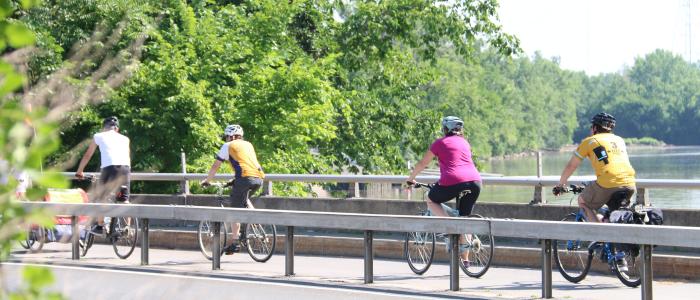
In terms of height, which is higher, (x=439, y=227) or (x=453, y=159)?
(x=453, y=159)

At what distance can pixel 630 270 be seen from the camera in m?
11.0

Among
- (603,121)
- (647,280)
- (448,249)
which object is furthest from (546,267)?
(603,121)

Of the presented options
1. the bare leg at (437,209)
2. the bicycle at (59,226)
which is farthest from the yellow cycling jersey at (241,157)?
the bare leg at (437,209)

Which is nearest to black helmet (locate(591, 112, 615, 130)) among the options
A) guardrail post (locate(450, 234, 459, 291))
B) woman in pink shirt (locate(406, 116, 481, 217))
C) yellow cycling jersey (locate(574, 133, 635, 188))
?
yellow cycling jersey (locate(574, 133, 635, 188))

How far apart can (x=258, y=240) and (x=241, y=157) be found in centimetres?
101

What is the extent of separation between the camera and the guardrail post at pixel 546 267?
10.0 metres

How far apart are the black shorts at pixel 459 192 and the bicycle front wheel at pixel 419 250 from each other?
389 millimetres

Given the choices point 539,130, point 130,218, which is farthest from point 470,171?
point 539,130

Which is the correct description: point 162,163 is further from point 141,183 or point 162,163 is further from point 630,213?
point 630,213

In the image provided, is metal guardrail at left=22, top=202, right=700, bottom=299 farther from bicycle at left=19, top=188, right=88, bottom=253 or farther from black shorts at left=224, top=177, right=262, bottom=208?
black shorts at left=224, top=177, right=262, bottom=208

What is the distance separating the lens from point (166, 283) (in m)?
11.4

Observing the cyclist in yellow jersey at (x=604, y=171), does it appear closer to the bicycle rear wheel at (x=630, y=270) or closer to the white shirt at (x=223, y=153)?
the bicycle rear wheel at (x=630, y=270)

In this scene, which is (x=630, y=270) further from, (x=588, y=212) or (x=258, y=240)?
(x=258, y=240)

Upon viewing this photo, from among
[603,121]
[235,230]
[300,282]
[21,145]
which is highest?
[603,121]
